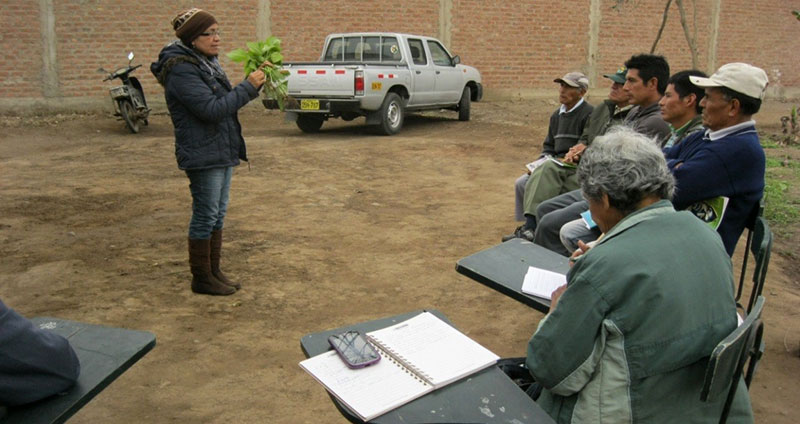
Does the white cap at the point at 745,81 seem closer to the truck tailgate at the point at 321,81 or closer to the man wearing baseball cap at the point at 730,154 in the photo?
the man wearing baseball cap at the point at 730,154

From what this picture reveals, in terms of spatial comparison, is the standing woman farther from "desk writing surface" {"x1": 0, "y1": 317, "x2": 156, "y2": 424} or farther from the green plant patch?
the green plant patch

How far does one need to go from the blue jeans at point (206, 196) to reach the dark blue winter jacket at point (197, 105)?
0.28 ft

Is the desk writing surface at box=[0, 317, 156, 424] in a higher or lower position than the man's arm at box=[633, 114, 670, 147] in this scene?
lower

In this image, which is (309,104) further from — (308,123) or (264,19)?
(264,19)

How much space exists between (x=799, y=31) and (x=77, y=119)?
20.6 metres

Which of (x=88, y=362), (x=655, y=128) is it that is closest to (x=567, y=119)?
(x=655, y=128)

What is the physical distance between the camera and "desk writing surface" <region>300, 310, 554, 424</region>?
177 centimetres

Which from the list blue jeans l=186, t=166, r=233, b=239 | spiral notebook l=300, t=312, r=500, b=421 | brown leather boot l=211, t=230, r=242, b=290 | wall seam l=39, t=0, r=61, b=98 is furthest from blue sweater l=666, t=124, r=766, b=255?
wall seam l=39, t=0, r=61, b=98

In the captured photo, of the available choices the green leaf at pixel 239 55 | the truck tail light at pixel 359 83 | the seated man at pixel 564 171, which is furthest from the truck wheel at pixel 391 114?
the green leaf at pixel 239 55

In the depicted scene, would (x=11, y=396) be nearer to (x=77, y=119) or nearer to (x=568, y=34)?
(x=77, y=119)

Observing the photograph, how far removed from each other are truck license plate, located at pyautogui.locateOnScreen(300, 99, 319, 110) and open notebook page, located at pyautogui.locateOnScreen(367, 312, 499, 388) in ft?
30.1

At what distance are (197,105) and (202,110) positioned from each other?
4 cm

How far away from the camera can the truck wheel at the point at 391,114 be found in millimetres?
11734

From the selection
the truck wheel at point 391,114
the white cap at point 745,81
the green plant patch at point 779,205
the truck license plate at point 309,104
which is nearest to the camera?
the white cap at point 745,81
